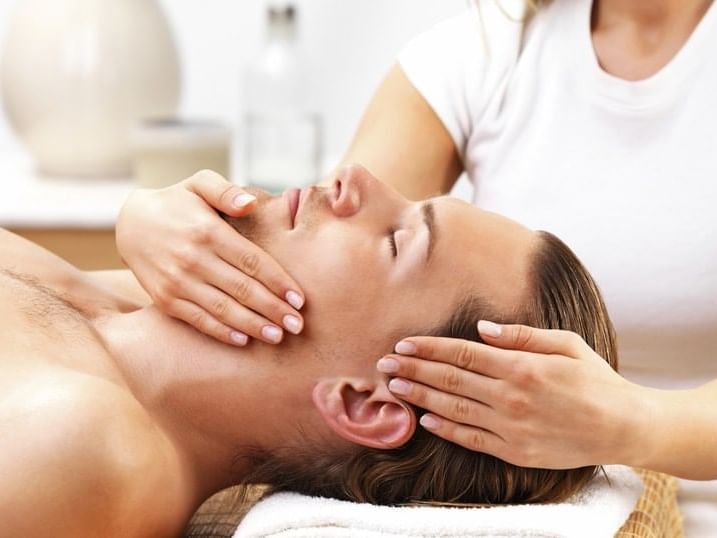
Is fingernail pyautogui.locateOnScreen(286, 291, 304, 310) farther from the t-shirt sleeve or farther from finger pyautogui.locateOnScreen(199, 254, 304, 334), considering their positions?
the t-shirt sleeve

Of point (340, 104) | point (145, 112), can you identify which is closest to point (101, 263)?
point (145, 112)

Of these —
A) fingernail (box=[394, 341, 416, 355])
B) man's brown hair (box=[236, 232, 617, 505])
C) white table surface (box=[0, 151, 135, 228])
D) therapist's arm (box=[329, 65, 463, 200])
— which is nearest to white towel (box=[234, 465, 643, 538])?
man's brown hair (box=[236, 232, 617, 505])

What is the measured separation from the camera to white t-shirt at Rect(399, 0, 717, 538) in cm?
155

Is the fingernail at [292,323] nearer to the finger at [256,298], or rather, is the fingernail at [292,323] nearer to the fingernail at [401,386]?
the finger at [256,298]

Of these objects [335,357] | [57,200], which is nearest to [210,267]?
[335,357]

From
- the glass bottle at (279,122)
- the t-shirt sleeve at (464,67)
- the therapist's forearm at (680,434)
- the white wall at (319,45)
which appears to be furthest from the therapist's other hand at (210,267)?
the white wall at (319,45)

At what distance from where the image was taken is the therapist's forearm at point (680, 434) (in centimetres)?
117

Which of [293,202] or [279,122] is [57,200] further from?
[293,202]

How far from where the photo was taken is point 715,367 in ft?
5.25

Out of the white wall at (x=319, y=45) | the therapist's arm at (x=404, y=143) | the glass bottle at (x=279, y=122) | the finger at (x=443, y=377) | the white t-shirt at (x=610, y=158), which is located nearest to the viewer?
the finger at (x=443, y=377)

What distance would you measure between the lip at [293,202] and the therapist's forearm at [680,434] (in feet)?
1.38

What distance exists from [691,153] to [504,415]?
620mm

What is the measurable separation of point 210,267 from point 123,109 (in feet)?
4.77

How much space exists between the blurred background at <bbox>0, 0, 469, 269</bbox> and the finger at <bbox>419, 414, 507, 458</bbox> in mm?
1366
